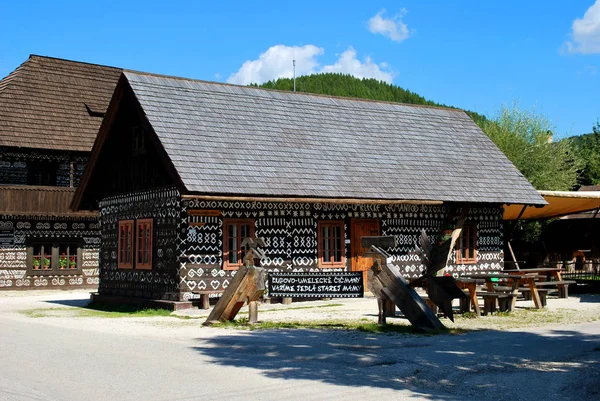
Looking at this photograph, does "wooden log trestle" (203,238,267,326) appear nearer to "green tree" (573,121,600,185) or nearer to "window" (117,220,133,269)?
"window" (117,220,133,269)

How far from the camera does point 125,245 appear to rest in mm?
22500

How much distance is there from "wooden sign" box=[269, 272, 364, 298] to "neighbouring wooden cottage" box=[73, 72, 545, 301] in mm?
4378

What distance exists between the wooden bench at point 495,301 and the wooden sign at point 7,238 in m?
18.9

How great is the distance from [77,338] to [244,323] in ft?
10.6

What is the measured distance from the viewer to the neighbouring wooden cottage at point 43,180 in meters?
29.3

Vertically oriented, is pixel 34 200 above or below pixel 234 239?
above

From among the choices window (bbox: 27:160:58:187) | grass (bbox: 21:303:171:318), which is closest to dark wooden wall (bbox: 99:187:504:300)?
grass (bbox: 21:303:171:318)

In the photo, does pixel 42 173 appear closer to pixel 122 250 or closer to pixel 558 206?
pixel 122 250

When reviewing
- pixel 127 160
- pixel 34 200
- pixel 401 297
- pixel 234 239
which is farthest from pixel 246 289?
pixel 34 200

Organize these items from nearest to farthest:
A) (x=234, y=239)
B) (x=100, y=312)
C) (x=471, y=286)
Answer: (x=471, y=286) < (x=100, y=312) < (x=234, y=239)

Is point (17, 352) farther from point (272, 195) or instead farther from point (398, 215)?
point (398, 215)

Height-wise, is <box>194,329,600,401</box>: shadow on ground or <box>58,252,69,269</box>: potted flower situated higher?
<box>58,252,69,269</box>: potted flower

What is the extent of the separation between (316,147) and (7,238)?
42.5ft

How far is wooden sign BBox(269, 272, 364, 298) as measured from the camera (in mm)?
14758
